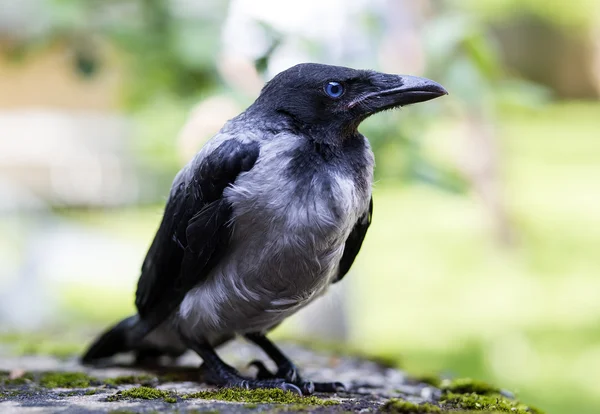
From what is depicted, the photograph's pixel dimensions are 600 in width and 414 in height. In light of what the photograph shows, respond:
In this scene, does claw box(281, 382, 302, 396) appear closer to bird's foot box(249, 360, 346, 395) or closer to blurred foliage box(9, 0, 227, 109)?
bird's foot box(249, 360, 346, 395)

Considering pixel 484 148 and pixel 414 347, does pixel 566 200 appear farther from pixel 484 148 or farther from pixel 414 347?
pixel 414 347

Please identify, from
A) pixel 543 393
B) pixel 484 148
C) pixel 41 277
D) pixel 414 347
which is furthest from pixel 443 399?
pixel 484 148

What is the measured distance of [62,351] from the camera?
4.84 metres

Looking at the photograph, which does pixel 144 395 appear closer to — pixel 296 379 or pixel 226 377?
pixel 226 377

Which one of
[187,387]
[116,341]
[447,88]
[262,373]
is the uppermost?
[447,88]

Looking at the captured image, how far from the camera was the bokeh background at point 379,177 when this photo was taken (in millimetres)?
4801

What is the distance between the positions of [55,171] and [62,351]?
11.7 meters

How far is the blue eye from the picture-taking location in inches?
131

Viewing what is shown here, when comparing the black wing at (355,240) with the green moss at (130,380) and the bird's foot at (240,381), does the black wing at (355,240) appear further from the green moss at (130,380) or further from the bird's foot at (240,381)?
the green moss at (130,380)

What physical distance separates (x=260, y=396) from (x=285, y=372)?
22.5 inches

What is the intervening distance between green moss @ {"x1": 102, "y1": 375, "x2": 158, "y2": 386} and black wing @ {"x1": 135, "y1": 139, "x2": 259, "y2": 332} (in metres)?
0.29

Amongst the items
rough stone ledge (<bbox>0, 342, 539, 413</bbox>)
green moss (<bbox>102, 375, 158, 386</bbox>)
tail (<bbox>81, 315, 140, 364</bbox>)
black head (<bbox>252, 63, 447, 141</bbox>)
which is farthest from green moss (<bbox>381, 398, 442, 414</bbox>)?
tail (<bbox>81, 315, 140, 364</bbox>)

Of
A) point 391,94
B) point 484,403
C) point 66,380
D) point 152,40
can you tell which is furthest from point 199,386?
point 152,40

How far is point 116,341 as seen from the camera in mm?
4117
